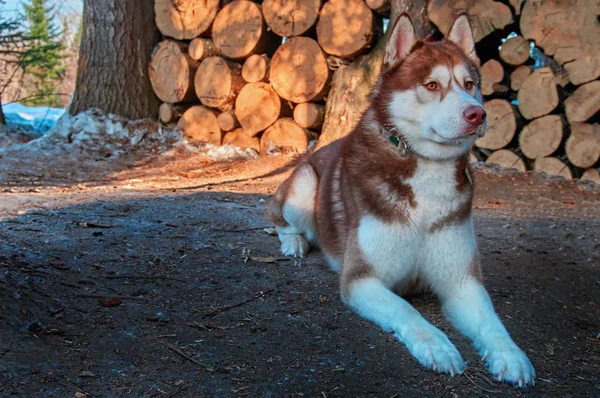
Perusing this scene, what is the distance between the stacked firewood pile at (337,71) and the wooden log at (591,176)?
0.08 ft

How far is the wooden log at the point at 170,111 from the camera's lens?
28.5 ft

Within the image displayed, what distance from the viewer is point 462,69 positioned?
2713mm

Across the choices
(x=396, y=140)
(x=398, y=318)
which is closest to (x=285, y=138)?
(x=396, y=140)

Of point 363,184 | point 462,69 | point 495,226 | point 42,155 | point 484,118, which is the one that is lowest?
point 42,155

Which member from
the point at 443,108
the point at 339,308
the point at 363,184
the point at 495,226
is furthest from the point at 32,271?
the point at 495,226

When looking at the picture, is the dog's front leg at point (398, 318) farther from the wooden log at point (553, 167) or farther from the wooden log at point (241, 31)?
the wooden log at point (241, 31)

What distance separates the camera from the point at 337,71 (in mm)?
7508

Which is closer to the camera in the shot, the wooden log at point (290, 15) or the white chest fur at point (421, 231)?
the white chest fur at point (421, 231)

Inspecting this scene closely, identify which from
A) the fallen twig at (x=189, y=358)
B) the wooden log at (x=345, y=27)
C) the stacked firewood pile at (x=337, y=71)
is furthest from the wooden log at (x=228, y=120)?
the fallen twig at (x=189, y=358)

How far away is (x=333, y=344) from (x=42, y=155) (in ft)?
22.0

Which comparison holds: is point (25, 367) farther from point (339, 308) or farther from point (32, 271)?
point (339, 308)

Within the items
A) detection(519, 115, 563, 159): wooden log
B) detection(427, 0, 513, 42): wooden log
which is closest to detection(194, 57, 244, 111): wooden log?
detection(427, 0, 513, 42): wooden log

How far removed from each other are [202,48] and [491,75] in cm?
412

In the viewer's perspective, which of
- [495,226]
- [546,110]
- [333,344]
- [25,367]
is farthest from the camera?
[546,110]
